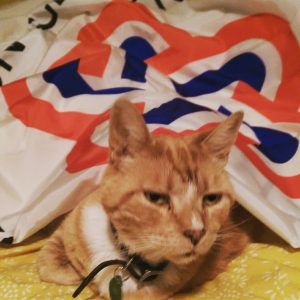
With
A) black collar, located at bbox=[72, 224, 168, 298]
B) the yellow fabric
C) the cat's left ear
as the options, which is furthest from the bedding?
the cat's left ear

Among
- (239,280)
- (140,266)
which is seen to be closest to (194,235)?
(140,266)

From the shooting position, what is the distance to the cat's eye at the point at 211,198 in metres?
1.12

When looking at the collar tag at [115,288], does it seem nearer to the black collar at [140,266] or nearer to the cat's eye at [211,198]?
the black collar at [140,266]

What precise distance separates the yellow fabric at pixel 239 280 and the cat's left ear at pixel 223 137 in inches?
12.8

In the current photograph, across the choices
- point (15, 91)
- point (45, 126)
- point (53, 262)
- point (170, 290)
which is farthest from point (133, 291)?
point (15, 91)

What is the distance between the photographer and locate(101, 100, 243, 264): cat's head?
1.02 meters

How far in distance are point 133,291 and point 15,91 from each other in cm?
71

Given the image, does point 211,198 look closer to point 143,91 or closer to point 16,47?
point 143,91

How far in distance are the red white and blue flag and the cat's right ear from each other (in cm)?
35

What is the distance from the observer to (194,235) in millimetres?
1015

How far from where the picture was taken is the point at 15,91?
1.50m

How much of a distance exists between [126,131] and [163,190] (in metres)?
0.15

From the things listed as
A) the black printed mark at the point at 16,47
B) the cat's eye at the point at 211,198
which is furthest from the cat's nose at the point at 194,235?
the black printed mark at the point at 16,47

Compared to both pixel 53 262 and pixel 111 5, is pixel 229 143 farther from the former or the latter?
pixel 111 5
